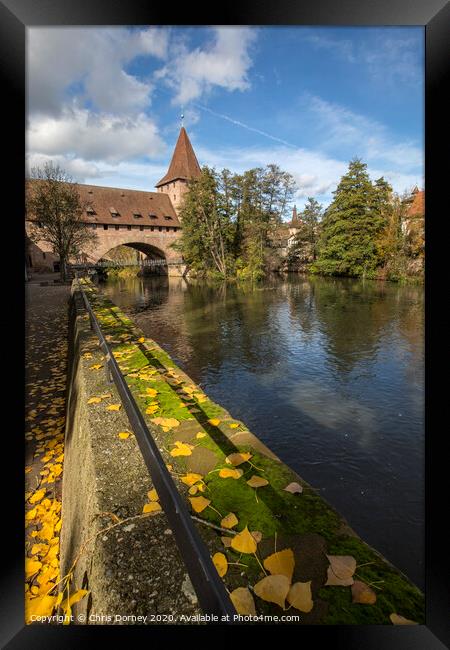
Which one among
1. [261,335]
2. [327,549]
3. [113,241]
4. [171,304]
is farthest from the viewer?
[113,241]

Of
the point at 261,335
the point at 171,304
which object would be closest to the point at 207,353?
the point at 261,335

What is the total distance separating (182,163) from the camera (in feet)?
162

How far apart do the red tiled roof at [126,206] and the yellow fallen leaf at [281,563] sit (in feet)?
147

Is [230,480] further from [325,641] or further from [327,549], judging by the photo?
[325,641]

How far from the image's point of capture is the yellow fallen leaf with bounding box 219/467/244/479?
7.19 ft

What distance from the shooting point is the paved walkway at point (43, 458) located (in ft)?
8.98

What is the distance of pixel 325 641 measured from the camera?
1.06 m

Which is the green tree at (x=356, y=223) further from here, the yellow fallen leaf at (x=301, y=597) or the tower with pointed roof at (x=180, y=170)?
the yellow fallen leaf at (x=301, y=597)

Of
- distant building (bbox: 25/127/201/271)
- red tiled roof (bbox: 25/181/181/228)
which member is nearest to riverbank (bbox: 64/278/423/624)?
distant building (bbox: 25/127/201/271)

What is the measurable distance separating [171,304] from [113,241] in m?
26.6

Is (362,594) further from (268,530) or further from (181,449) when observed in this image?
(181,449)

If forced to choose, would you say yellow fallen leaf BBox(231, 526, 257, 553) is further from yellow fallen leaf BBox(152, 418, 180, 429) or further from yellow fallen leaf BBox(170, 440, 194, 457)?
yellow fallen leaf BBox(152, 418, 180, 429)

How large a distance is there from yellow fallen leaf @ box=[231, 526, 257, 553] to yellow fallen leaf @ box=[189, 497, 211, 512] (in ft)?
0.96

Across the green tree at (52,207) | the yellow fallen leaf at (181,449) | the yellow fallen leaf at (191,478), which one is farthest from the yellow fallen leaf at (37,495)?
the green tree at (52,207)
